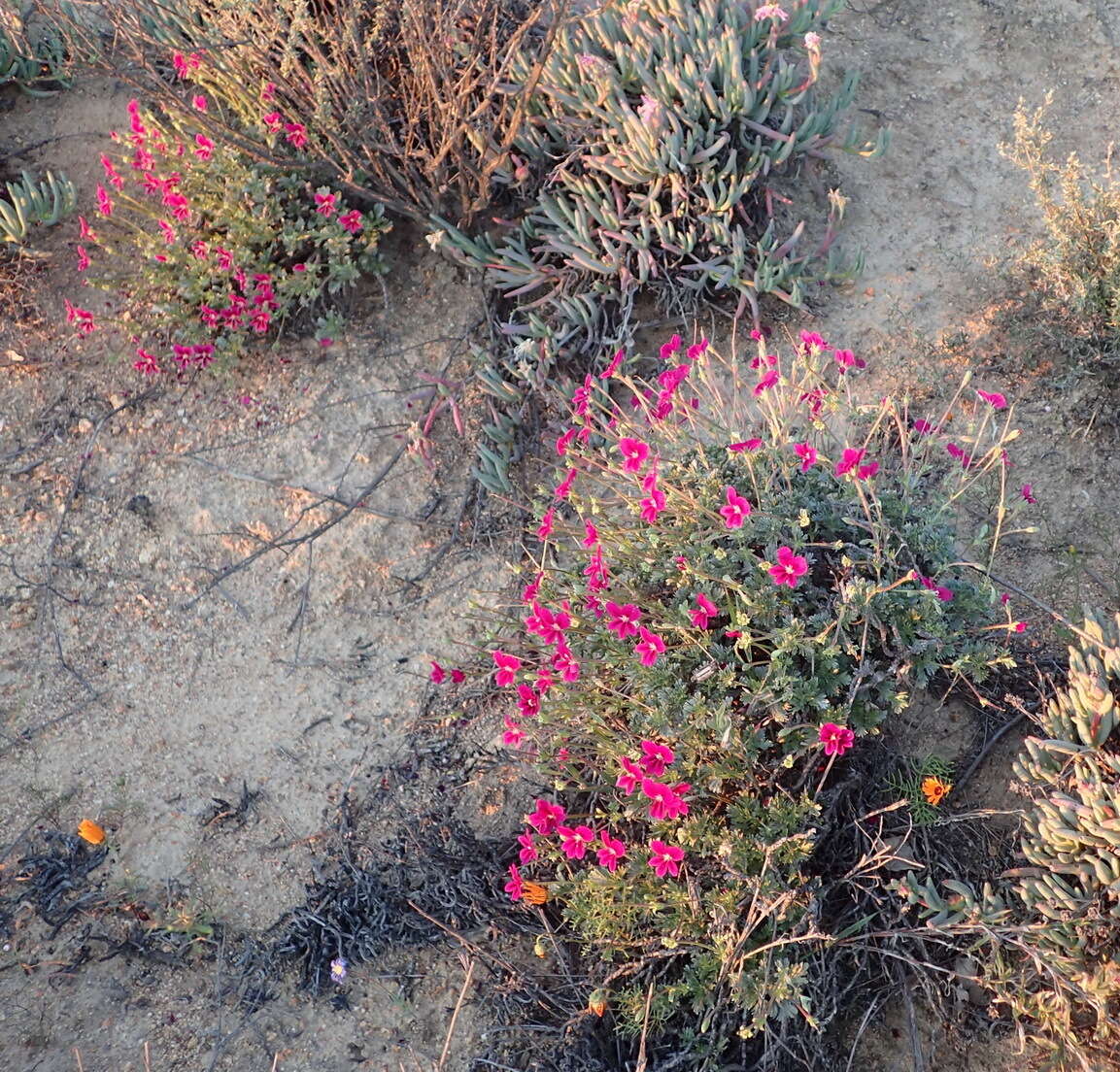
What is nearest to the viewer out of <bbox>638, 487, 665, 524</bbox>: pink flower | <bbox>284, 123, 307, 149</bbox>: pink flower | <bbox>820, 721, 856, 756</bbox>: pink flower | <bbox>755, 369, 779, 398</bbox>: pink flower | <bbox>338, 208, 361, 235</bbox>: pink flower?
<bbox>820, 721, 856, 756</bbox>: pink flower

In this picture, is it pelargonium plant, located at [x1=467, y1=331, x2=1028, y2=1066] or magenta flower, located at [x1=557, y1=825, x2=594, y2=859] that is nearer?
pelargonium plant, located at [x1=467, y1=331, x2=1028, y2=1066]

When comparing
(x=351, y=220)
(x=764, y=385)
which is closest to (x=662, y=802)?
(x=764, y=385)

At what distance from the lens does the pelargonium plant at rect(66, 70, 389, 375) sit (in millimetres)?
3775

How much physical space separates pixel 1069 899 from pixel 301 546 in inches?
99.5

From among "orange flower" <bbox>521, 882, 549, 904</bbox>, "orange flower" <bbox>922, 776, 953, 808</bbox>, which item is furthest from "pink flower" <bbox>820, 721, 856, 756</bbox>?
"orange flower" <bbox>521, 882, 549, 904</bbox>

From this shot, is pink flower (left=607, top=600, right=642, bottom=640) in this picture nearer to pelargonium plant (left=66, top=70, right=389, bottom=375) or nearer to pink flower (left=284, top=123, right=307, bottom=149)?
pelargonium plant (left=66, top=70, right=389, bottom=375)

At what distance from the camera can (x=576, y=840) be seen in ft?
8.23

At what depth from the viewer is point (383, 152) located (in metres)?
3.82

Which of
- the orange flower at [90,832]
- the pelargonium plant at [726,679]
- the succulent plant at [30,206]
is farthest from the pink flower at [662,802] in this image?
the succulent plant at [30,206]

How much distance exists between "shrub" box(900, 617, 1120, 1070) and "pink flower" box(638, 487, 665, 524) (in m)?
0.95

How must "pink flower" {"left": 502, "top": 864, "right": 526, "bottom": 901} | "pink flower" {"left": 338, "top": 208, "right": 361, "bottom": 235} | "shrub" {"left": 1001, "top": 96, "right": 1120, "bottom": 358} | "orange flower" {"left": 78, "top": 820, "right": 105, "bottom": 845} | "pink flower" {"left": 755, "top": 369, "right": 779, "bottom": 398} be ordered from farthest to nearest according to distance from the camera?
"pink flower" {"left": 338, "top": 208, "right": 361, "bottom": 235}, "shrub" {"left": 1001, "top": 96, "right": 1120, "bottom": 358}, "orange flower" {"left": 78, "top": 820, "right": 105, "bottom": 845}, "pink flower" {"left": 755, "top": 369, "right": 779, "bottom": 398}, "pink flower" {"left": 502, "top": 864, "right": 526, "bottom": 901}

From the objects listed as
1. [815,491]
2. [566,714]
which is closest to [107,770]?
[566,714]

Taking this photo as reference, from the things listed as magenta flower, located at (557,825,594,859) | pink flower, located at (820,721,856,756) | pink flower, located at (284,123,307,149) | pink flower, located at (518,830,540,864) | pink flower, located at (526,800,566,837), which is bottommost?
pink flower, located at (518,830,540,864)

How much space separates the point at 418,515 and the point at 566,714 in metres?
1.28
